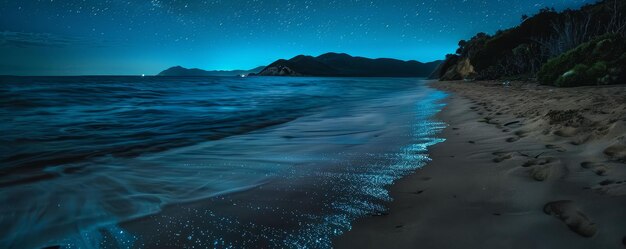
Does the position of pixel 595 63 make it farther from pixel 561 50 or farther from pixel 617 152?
pixel 561 50

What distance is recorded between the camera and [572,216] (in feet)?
4.92

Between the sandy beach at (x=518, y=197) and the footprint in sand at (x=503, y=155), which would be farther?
the footprint in sand at (x=503, y=155)

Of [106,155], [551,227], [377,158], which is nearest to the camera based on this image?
[551,227]

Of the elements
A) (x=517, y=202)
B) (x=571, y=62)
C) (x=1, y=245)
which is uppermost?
(x=571, y=62)

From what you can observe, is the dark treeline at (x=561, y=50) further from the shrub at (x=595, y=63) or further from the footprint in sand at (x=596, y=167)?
the footprint in sand at (x=596, y=167)

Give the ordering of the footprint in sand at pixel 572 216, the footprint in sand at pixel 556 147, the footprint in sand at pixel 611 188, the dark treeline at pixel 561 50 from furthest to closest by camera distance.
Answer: the dark treeline at pixel 561 50
the footprint in sand at pixel 556 147
the footprint in sand at pixel 611 188
the footprint in sand at pixel 572 216

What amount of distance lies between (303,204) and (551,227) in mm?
1396

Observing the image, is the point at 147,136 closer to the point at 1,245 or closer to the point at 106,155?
the point at 106,155

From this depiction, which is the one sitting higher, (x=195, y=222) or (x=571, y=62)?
(x=571, y=62)

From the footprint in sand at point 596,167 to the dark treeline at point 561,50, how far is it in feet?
27.7

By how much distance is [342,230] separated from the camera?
66.1 inches

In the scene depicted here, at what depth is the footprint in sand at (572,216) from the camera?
1365 millimetres

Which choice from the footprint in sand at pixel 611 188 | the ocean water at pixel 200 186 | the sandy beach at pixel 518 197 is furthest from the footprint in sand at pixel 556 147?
the ocean water at pixel 200 186

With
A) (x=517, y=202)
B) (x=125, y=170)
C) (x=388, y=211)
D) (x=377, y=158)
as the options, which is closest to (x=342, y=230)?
(x=388, y=211)
